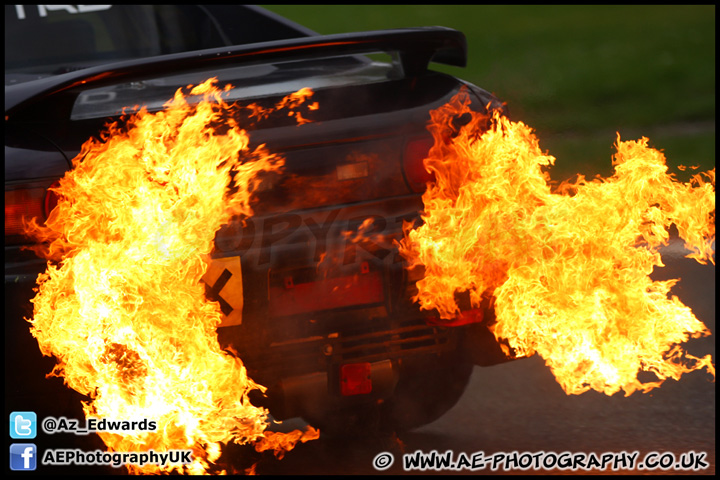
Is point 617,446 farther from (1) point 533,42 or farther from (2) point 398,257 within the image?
(1) point 533,42

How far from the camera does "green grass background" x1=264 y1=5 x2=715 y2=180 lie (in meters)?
9.91

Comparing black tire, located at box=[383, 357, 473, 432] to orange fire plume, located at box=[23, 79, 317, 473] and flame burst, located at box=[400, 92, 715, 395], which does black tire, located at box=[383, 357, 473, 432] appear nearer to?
flame burst, located at box=[400, 92, 715, 395]

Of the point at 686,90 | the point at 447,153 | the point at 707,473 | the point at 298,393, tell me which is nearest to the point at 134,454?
the point at 298,393

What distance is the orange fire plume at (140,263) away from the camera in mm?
3354

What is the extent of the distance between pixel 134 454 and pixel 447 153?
61.8 inches

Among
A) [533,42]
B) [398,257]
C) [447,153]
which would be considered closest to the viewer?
[398,257]

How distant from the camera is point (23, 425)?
141 inches

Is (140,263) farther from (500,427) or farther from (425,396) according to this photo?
(500,427)

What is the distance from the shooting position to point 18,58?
4656 mm

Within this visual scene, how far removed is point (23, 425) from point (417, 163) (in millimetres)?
1689

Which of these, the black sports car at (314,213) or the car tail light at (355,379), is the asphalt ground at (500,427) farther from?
the car tail light at (355,379)

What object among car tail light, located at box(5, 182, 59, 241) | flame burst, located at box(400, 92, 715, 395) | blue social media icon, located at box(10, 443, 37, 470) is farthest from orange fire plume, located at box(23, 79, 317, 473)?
flame burst, located at box(400, 92, 715, 395)

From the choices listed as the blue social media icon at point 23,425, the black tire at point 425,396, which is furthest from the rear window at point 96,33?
the black tire at point 425,396

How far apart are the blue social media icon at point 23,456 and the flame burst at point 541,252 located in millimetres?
1520
